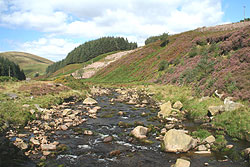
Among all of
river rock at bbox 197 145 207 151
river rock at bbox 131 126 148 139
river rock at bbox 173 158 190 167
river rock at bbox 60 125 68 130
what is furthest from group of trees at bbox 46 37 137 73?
river rock at bbox 173 158 190 167

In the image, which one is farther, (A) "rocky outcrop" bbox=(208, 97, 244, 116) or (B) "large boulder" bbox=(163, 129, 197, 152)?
(A) "rocky outcrop" bbox=(208, 97, 244, 116)

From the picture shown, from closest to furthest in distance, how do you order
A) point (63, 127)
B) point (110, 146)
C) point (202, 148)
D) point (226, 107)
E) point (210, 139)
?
point (202, 148)
point (210, 139)
point (110, 146)
point (63, 127)
point (226, 107)

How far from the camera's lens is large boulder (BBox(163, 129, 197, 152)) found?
1142 centimetres

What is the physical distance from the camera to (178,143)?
11594 millimetres

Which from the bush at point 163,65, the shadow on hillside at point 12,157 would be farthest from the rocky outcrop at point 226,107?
the bush at point 163,65

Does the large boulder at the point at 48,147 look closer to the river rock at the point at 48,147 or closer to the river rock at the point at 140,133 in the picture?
the river rock at the point at 48,147

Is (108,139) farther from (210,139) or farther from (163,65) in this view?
(163,65)

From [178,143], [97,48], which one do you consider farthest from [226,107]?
[97,48]

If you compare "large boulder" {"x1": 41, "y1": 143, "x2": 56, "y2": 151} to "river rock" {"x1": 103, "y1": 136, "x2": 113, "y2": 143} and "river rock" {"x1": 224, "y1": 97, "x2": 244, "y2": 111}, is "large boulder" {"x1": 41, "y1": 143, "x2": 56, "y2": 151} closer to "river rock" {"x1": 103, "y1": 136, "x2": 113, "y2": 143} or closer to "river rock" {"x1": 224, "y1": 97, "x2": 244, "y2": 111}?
"river rock" {"x1": 103, "y1": 136, "x2": 113, "y2": 143}

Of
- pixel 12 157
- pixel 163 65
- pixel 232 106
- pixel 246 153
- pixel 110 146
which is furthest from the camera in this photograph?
pixel 163 65

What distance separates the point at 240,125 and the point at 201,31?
232 ft

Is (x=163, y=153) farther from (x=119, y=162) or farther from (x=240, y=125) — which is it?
(x=240, y=125)

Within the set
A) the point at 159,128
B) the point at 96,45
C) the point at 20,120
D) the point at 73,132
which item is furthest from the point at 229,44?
the point at 96,45

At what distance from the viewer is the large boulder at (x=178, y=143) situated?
37.5 feet
